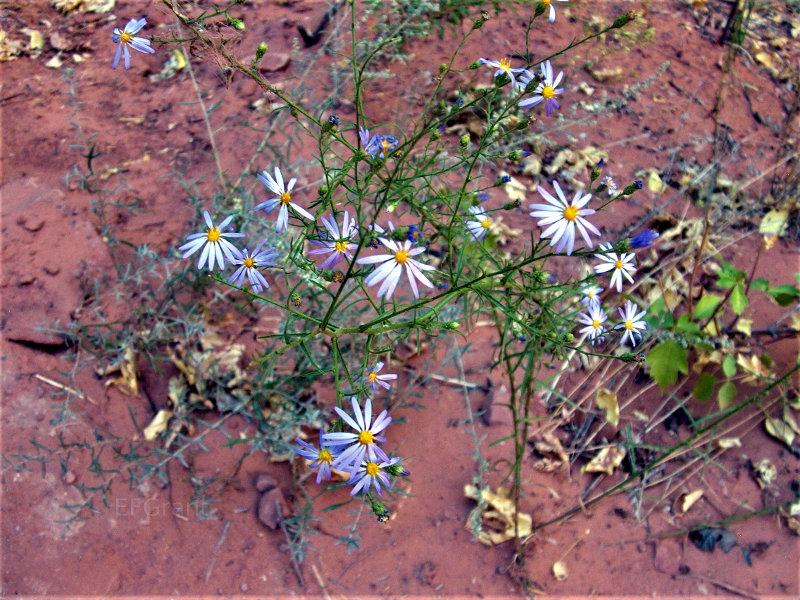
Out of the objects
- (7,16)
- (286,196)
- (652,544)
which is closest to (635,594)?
(652,544)

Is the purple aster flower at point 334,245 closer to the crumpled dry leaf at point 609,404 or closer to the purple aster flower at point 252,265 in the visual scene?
the purple aster flower at point 252,265

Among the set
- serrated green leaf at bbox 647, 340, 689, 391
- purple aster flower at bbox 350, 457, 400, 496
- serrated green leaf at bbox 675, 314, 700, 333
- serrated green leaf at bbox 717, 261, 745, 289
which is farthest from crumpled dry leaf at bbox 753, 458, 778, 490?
purple aster flower at bbox 350, 457, 400, 496

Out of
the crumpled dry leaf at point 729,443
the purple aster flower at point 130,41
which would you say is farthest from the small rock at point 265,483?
the crumpled dry leaf at point 729,443

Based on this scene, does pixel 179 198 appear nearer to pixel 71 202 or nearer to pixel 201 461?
pixel 71 202

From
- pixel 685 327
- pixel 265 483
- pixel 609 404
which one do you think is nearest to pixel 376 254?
pixel 265 483

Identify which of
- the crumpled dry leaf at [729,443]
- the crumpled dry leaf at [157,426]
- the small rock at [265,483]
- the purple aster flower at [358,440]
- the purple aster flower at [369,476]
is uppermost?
the purple aster flower at [358,440]
